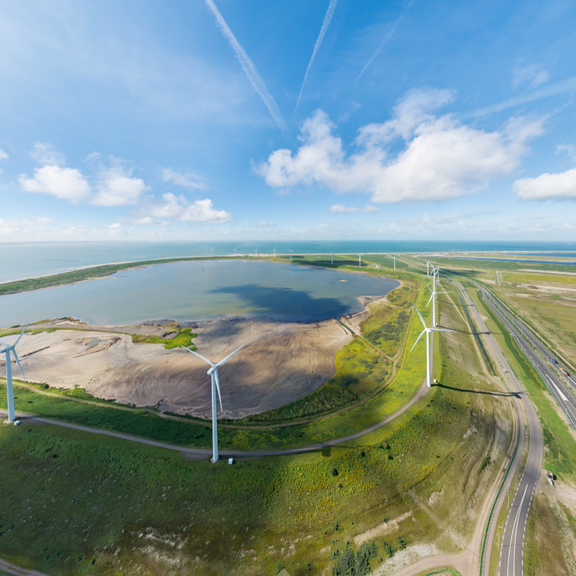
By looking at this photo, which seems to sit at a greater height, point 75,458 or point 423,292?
point 423,292

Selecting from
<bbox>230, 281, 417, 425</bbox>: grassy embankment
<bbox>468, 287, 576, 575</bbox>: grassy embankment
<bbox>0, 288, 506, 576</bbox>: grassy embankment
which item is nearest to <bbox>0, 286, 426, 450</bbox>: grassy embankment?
<bbox>230, 281, 417, 425</bbox>: grassy embankment

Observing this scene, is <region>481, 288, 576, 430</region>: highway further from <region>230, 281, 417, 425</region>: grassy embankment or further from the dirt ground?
the dirt ground

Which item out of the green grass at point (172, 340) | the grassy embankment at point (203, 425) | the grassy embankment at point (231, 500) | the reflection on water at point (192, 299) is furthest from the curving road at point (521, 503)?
Answer: the green grass at point (172, 340)

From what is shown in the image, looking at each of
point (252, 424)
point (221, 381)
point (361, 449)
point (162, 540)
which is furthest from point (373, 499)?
point (221, 381)

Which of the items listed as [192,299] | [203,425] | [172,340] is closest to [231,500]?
[203,425]

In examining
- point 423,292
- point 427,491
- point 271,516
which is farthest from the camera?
point 423,292

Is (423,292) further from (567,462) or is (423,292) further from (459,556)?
(459,556)
